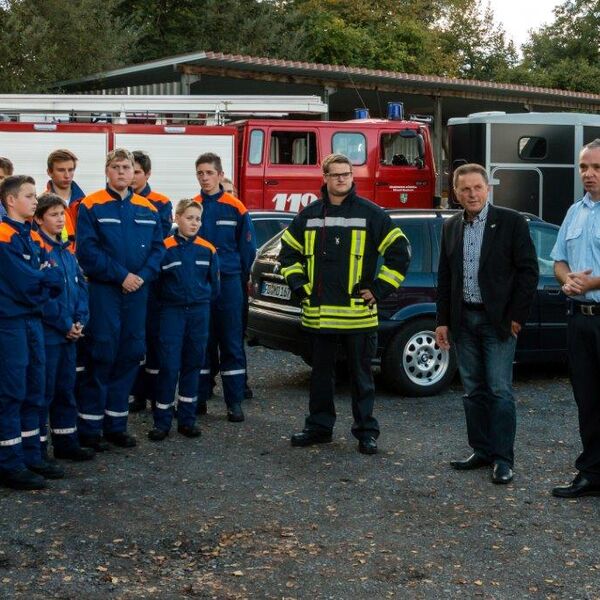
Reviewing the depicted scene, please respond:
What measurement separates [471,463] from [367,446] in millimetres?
738

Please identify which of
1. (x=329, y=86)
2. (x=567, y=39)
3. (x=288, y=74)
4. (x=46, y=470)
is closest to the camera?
(x=46, y=470)

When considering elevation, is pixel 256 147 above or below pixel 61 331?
above

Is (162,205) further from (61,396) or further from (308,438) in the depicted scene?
(308,438)

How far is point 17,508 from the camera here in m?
5.85

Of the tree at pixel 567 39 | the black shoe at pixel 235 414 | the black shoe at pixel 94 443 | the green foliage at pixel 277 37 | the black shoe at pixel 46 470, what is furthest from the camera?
the tree at pixel 567 39

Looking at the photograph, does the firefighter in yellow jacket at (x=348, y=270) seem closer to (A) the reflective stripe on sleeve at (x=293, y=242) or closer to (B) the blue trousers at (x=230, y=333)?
(A) the reflective stripe on sleeve at (x=293, y=242)

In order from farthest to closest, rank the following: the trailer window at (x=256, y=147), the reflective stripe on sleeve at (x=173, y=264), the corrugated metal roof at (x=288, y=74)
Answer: the corrugated metal roof at (x=288, y=74), the trailer window at (x=256, y=147), the reflective stripe on sleeve at (x=173, y=264)

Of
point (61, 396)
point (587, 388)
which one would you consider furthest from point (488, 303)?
point (61, 396)

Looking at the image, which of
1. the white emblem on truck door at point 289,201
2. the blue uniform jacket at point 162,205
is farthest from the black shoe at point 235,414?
the white emblem on truck door at point 289,201

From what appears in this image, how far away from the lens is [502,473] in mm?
6531

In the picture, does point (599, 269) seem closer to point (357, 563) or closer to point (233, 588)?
point (357, 563)

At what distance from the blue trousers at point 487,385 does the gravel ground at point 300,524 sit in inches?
8.9

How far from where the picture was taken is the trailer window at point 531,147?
17.3m

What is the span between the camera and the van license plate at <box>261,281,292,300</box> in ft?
30.9
